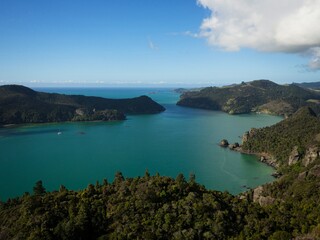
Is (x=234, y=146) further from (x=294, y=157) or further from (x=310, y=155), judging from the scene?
(x=310, y=155)

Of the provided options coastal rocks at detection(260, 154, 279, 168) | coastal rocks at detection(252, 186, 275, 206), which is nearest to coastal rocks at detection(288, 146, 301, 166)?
coastal rocks at detection(260, 154, 279, 168)

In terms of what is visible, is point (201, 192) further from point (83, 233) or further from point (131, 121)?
point (131, 121)

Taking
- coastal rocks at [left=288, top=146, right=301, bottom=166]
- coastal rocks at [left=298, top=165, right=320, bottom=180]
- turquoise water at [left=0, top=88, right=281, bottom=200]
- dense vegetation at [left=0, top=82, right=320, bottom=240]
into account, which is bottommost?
turquoise water at [left=0, top=88, right=281, bottom=200]

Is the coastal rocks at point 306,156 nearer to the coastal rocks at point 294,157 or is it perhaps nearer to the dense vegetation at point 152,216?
the coastal rocks at point 294,157

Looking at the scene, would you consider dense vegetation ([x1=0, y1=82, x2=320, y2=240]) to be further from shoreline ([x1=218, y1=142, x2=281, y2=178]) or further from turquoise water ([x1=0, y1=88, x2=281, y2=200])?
shoreline ([x1=218, y1=142, x2=281, y2=178])

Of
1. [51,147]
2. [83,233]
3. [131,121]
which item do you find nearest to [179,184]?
[83,233]

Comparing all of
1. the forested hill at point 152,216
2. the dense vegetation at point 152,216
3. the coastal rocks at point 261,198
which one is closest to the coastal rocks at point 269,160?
the coastal rocks at point 261,198
